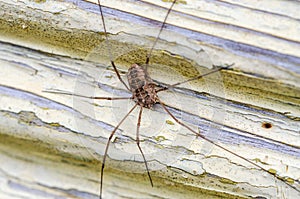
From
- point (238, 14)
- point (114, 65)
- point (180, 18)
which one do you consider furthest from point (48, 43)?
point (238, 14)

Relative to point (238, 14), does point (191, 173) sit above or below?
below

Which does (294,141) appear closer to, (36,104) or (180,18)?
(180,18)

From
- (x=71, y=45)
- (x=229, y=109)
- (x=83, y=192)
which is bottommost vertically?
(x=83, y=192)

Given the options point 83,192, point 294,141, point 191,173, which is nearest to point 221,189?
point 191,173

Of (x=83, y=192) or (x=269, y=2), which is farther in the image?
(x=83, y=192)
